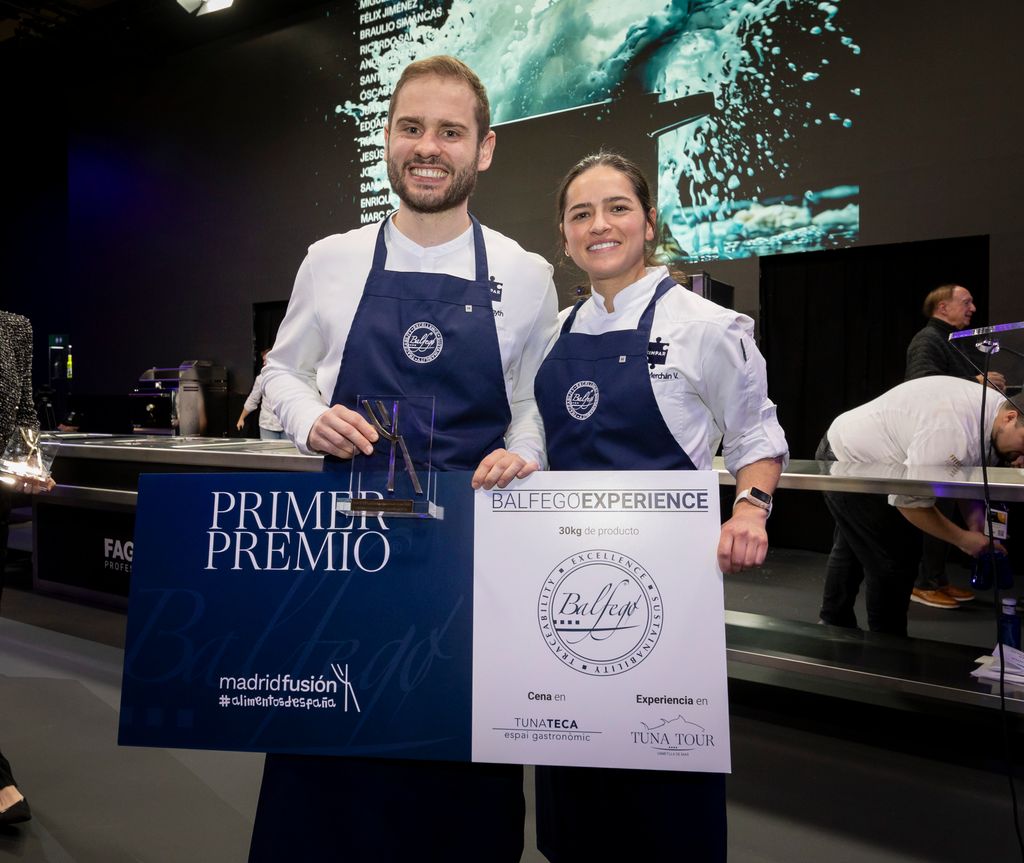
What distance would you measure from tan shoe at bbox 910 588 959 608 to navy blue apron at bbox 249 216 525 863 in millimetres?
3540

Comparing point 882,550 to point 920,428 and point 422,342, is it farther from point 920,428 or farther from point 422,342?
point 422,342

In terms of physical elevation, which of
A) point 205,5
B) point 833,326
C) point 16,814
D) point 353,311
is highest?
point 205,5

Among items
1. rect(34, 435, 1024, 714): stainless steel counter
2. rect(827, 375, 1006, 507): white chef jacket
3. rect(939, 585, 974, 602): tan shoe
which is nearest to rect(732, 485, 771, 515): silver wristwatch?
rect(34, 435, 1024, 714): stainless steel counter

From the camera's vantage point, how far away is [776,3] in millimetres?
5012

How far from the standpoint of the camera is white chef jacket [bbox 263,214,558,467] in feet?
3.84

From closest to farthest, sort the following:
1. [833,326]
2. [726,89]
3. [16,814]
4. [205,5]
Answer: [16,814], [726,89], [833,326], [205,5]

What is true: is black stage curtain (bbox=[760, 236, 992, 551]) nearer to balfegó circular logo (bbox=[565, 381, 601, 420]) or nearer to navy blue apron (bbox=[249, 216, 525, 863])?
balfegó circular logo (bbox=[565, 381, 601, 420])

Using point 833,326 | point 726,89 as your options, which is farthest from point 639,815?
point 726,89

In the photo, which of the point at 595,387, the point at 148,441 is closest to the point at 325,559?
the point at 595,387

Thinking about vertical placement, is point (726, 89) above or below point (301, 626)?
above

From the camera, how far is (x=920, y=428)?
2.66 meters

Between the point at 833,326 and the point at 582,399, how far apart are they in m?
4.70

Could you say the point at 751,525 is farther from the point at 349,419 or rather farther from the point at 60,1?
the point at 60,1

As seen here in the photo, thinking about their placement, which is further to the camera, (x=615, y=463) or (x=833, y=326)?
(x=833, y=326)
